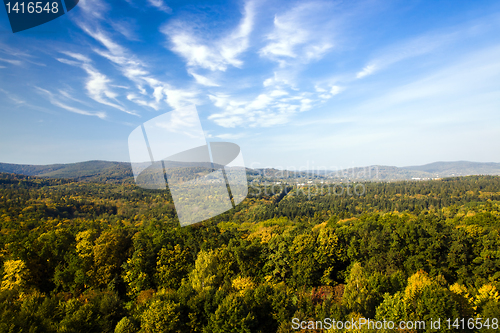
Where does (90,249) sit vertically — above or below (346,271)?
above

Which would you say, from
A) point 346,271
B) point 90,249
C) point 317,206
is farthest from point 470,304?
point 317,206

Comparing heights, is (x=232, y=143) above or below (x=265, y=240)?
above

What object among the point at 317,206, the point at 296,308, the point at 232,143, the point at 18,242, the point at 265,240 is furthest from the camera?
the point at 317,206

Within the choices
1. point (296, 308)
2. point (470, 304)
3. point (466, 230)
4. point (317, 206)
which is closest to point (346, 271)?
point (470, 304)

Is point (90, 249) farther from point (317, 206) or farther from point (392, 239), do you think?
point (317, 206)

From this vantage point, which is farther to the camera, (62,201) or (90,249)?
(62,201)

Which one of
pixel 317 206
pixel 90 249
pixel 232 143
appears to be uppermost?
pixel 232 143

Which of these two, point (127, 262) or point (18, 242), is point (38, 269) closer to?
point (18, 242)

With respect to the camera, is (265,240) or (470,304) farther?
(265,240)

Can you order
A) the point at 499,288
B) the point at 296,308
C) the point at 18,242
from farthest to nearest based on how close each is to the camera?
1. the point at 18,242
2. the point at 499,288
3. the point at 296,308
